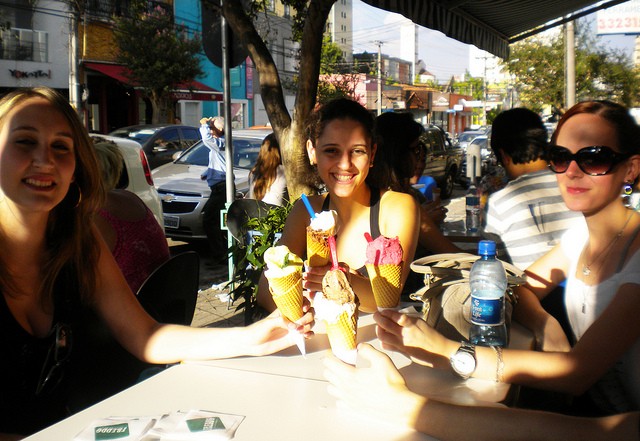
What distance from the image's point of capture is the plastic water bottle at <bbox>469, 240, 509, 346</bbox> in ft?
6.46

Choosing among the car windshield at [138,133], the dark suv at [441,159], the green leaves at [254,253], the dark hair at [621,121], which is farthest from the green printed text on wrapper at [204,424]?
the dark suv at [441,159]

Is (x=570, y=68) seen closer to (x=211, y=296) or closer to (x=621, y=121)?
(x=211, y=296)

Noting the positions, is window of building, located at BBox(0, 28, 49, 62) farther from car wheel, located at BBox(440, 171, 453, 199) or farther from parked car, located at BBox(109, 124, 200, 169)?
car wheel, located at BBox(440, 171, 453, 199)

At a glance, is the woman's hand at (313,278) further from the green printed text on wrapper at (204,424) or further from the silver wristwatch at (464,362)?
the green printed text on wrapper at (204,424)

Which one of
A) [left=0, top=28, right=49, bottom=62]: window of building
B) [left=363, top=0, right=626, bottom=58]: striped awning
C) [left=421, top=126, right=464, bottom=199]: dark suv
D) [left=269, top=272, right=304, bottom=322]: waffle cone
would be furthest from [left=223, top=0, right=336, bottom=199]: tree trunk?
[left=0, top=28, right=49, bottom=62]: window of building

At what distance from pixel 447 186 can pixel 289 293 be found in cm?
1571

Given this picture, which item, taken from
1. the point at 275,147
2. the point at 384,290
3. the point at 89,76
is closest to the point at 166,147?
the point at 275,147

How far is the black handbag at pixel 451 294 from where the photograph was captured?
7.17ft

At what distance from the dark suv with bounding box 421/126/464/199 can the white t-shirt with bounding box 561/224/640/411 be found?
43.5 ft

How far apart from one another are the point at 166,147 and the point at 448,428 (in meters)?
13.3

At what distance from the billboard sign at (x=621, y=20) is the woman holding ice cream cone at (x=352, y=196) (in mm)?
12707

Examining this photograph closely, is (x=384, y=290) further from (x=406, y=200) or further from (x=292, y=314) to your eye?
(x=406, y=200)

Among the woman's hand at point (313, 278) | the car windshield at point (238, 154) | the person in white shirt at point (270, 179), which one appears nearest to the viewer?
the woman's hand at point (313, 278)

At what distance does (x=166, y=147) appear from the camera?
14.1 metres
